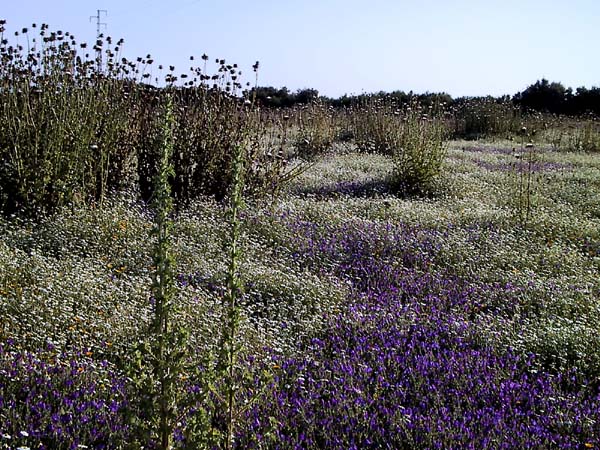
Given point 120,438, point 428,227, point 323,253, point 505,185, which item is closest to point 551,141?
point 505,185

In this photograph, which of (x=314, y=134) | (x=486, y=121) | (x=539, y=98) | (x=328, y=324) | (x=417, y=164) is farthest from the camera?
(x=539, y=98)

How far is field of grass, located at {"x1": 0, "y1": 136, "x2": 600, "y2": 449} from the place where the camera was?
3.14 m

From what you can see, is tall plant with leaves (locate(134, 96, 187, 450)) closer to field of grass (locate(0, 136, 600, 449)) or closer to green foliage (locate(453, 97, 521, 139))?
field of grass (locate(0, 136, 600, 449))

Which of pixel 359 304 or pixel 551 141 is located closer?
pixel 359 304

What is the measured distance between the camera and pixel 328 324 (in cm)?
450

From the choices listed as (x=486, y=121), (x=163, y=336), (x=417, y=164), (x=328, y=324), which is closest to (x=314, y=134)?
(x=417, y=164)

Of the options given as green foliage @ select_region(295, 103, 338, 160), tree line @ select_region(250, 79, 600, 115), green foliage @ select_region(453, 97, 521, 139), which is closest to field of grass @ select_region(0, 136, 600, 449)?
green foliage @ select_region(295, 103, 338, 160)

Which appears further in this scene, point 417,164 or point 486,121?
point 486,121

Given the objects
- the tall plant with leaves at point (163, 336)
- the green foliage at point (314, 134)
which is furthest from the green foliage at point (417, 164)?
the tall plant with leaves at point (163, 336)

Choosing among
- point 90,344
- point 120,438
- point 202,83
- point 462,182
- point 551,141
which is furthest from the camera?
point 551,141

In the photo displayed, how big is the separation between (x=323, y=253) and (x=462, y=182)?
4.73 metres

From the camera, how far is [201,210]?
24.7ft

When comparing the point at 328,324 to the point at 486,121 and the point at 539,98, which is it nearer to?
the point at 486,121

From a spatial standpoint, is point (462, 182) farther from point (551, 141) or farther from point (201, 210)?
point (551, 141)
